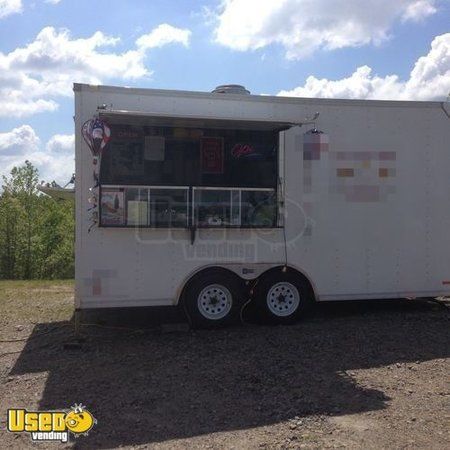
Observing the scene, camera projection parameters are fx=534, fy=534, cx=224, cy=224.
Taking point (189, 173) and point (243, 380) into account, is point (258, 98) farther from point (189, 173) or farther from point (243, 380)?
point (243, 380)

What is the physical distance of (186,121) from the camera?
6.79 metres

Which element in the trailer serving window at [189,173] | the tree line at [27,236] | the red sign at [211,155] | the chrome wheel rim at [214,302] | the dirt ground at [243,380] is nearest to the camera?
the dirt ground at [243,380]

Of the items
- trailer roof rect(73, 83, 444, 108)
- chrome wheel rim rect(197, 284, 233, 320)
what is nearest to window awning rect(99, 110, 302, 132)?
trailer roof rect(73, 83, 444, 108)

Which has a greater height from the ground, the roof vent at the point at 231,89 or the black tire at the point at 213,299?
the roof vent at the point at 231,89

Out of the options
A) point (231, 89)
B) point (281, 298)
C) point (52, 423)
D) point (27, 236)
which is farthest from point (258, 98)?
point (27, 236)

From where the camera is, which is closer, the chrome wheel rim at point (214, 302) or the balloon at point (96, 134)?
the balloon at point (96, 134)

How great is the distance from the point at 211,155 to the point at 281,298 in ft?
7.22

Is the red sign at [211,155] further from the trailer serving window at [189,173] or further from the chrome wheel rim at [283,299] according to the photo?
the chrome wheel rim at [283,299]

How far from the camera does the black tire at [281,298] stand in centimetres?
736

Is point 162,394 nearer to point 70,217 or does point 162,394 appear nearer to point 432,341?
point 432,341

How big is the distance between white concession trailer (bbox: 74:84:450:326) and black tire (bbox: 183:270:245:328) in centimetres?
1

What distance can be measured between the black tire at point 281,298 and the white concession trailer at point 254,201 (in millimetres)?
15

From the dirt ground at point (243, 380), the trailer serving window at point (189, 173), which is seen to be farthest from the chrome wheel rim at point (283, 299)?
the trailer serving window at point (189, 173)

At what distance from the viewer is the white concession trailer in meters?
6.80
